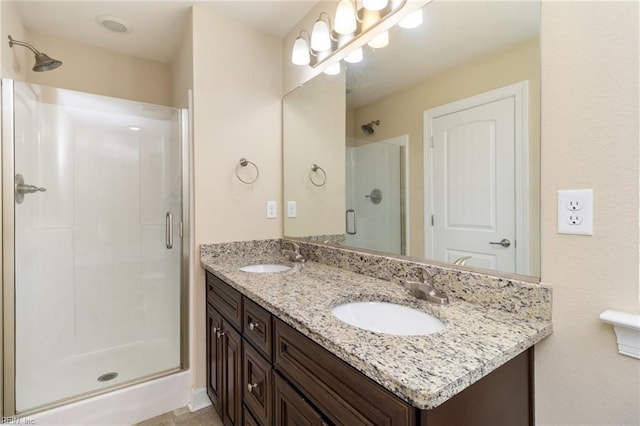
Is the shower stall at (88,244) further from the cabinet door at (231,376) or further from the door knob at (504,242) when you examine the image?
the door knob at (504,242)

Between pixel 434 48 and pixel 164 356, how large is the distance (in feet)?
7.65

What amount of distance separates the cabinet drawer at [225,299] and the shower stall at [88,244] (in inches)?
10.4

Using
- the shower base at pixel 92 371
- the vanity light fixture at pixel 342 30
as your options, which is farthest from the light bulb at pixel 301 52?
the shower base at pixel 92 371

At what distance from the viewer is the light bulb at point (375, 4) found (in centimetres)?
136

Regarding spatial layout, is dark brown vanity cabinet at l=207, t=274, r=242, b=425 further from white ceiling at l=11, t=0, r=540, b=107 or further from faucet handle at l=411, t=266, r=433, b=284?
white ceiling at l=11, t=0, r=540, b=107

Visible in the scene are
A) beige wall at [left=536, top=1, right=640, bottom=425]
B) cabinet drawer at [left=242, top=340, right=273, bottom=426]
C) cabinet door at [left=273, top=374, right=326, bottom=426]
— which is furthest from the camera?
cabinet drawer at [left=242, top=340, right=273, bottom=426]

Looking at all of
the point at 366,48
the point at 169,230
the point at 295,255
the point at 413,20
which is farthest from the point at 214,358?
the point at 413,20

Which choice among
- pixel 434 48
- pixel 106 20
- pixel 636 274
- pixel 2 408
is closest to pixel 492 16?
pixel 434 48

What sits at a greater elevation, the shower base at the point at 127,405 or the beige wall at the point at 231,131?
the beige wall at the point at 231,131

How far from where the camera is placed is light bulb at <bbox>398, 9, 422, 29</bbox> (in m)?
1.29

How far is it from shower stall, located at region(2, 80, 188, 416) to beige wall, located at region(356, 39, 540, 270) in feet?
4.16

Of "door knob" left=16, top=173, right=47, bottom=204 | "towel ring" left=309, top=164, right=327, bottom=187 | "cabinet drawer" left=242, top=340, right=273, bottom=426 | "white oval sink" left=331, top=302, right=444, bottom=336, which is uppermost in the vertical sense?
"towel ring" left=309, top=164, right=327, bottom=187

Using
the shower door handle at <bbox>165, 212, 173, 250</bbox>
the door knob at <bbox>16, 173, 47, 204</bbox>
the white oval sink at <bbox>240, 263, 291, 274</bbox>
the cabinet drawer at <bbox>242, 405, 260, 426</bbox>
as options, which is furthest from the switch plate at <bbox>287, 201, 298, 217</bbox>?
the door knob at <bbox>16, 173, 47, 204</bbox>

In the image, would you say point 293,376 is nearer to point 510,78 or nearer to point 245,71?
point 510,78
